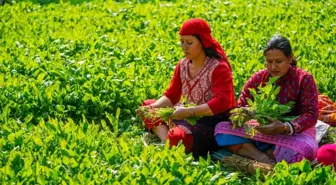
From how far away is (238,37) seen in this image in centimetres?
1119

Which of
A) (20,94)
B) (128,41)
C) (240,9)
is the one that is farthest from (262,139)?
(240,9)

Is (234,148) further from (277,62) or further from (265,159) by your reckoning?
(277,62)

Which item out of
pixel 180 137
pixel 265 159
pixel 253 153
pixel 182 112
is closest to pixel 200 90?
pixel 182 112

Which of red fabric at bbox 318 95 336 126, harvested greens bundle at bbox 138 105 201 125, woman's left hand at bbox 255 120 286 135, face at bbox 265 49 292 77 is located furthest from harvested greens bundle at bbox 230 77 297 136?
red fabric at bbox 318 95 336 126

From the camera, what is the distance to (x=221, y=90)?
23.6ft

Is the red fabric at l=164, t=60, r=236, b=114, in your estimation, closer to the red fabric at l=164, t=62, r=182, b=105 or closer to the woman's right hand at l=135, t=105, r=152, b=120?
the red fabric at l=164, t=62, r=182, b=105

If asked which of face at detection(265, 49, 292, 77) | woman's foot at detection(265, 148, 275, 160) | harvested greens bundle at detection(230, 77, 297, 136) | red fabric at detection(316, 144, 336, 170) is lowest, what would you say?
woman's foot at detection(265, 148, 275, 160)

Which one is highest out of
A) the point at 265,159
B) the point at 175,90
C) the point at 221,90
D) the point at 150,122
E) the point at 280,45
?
the point at 280,45

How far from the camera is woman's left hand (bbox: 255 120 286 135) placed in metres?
6.74

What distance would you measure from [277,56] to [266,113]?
0.50 metres

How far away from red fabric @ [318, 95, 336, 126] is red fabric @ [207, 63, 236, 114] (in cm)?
106

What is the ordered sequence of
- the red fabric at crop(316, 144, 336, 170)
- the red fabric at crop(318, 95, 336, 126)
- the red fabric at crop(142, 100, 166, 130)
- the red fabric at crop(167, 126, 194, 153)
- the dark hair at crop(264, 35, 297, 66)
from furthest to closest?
the red fabric at crop(318, 95, 336, 126)
the red fabric at crop(142, 100, 166, 130)
the red fabric at crop(167, 126, 194, 153)
the dark hair at crop(264, 35, 297, 66)
the red fabric at crop(316, 144, 336, 170)

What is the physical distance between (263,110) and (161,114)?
36.0 inches

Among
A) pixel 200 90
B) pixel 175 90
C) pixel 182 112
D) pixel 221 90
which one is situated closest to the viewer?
pixel 182 112
